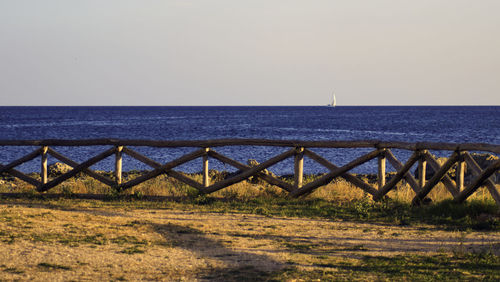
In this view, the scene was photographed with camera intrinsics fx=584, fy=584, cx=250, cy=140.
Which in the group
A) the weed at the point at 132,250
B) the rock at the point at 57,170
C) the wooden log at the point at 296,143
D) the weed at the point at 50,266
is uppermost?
the wooden log at the point at 296,143

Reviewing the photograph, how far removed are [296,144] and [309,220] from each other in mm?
2770

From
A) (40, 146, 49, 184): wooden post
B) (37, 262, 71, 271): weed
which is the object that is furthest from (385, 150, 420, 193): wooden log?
(40, 146, 49, 184): wooden post

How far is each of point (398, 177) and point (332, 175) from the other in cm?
149

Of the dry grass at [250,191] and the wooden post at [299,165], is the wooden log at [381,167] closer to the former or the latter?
→ the dry grass at [250,191]

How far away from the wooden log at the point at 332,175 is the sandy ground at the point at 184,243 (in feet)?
7.33

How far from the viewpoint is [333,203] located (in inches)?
537

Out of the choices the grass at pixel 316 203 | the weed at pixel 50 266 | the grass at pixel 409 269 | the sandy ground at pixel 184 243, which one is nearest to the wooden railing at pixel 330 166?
the grass at pixel 316 203

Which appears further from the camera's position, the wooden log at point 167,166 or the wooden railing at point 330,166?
the wooden log at point 167,166

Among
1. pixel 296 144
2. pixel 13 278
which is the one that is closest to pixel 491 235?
pixel 296 144

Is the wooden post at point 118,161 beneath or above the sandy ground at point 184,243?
above

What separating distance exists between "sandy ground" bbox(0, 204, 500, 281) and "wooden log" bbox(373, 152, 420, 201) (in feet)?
7.33

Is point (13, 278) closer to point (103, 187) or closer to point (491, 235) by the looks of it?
point (491, 235)

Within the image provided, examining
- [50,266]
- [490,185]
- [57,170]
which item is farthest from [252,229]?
[57,170]

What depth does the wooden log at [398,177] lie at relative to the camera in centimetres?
1259
